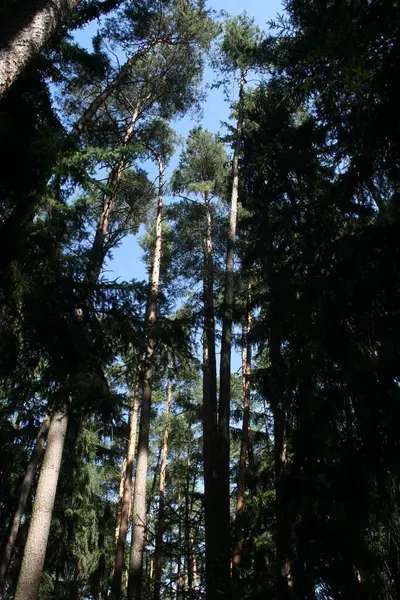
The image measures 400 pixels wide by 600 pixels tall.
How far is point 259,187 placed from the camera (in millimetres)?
10992

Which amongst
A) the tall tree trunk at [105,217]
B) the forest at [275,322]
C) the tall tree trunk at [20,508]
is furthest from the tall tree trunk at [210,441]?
the tall tree trunk at [20,508]

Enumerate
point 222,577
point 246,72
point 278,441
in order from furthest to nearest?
point 246,72 → point 278,441 → point 222,577

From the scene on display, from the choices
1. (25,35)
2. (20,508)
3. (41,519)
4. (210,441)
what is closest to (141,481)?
(210,441)

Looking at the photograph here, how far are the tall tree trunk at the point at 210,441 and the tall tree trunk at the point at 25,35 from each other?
166 inches

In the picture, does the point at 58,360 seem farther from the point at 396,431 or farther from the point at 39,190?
the point at 396,431

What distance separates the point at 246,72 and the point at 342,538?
13.8 metres

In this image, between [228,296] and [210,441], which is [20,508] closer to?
[210,441]

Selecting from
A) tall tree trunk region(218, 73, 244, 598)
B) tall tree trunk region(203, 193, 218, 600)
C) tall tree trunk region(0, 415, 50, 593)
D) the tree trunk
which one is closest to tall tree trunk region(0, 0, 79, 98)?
the tree trunk

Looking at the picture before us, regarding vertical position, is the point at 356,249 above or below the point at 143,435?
below

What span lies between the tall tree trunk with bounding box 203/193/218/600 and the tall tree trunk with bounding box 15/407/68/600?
7.49ft

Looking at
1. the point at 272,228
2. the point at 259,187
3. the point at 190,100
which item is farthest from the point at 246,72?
the point at 272,228

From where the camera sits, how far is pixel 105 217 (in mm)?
9781

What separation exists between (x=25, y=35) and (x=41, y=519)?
623 centimetres

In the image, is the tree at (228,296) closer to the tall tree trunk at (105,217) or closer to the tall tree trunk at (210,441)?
the tall tree trunk at (210,441)
